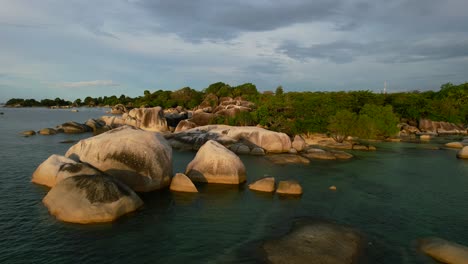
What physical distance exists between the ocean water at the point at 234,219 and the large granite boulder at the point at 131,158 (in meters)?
1.15

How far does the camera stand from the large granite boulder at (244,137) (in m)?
38.4

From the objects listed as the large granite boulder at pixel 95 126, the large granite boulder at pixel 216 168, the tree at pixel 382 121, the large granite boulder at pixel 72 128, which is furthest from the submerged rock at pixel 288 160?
the large granite boulder at pixel 72 128

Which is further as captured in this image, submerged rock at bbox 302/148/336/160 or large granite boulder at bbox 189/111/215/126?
large granite boulder at bbox 189/111/215/126

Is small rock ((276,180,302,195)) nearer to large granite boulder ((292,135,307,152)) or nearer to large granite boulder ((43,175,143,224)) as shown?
large granite boulder ((43,175,143,224))

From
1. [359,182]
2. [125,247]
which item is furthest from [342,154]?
[125,247]

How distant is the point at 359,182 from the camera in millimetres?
24688

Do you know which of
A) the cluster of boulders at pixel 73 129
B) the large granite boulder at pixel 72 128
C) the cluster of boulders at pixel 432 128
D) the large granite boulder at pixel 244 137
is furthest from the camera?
the cluster of boulders at pixel 432 128

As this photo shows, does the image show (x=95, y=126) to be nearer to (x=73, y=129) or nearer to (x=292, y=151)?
(x=73, y=129)

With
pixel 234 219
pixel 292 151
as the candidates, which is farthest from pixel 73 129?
pixel 234 219

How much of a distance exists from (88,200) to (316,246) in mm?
10396

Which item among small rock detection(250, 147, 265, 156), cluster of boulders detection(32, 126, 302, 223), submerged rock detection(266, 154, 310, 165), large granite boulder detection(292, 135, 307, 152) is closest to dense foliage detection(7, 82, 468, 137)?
large granite boulder detection(292, 135, 307, 152)

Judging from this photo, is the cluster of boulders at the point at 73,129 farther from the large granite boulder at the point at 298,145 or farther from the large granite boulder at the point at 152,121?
the large granite boulder at the point at 298,145

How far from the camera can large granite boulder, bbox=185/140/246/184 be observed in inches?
890

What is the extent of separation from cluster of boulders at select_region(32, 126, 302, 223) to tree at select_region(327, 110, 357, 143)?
27329mm
